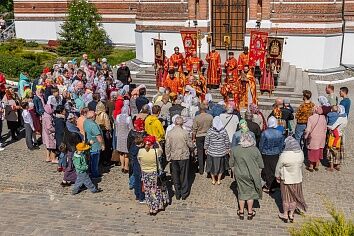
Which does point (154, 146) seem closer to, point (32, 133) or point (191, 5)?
point (32, 133)

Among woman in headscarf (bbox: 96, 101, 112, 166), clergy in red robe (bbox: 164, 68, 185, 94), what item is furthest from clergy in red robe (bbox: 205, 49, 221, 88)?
woman in headscarf (bbox: 96, 101, 112, 166)

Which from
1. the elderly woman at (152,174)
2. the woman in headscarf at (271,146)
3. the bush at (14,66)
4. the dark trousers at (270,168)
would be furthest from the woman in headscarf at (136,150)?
the bush at (14,66)

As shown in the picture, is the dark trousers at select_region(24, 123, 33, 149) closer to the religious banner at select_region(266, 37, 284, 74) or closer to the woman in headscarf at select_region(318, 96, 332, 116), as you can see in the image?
the woman in headscarf at select_region(318, 96, 332, 116)

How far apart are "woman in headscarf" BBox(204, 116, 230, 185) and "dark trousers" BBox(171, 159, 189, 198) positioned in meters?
0.68

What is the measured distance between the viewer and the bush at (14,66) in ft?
68.5

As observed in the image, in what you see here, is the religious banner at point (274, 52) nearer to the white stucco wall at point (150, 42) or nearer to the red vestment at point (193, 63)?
the red vestment at point (193, 63)

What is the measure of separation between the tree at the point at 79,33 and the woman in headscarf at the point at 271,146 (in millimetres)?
18066

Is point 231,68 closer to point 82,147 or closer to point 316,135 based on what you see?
point 316,135

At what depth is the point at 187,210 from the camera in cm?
877

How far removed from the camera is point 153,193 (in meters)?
8.46

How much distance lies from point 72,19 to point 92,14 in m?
1.33

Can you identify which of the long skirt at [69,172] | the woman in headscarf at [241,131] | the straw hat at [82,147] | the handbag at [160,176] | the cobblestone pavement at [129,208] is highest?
the woman in headscarf at [241,131]

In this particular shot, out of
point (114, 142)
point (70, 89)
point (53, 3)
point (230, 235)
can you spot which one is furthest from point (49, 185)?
point (53, 3)

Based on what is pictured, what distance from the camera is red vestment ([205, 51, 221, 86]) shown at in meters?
15.4
